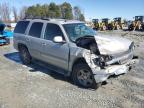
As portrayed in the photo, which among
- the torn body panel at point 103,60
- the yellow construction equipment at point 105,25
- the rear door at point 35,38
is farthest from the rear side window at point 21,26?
the yellow construction equipment at point 105,25

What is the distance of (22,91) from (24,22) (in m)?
3.85

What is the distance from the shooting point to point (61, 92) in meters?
6.59

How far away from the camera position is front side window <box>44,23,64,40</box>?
7641 mm

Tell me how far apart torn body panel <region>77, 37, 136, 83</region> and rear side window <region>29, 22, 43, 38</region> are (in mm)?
2060

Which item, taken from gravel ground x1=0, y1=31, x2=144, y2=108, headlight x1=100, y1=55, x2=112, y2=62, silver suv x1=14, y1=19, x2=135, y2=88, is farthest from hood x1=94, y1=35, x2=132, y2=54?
gravel ground x1=0, y1=31, x2=144, y2=108

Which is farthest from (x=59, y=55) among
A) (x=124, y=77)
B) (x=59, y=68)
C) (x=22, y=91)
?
(x=124, y=77)

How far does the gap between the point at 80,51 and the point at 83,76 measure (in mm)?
713

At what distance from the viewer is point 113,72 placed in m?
6.52

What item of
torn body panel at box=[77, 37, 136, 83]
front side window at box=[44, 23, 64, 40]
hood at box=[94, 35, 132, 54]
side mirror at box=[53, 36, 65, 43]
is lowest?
torn body panel at box=[77, 37, 136, 83]

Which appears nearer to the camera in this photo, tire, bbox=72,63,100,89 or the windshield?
tire, bbox=72,63,100,89

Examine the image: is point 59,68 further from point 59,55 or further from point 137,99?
point 137,99

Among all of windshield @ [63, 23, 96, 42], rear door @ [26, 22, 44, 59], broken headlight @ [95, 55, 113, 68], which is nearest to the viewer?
broken headlight @ [95, 55, 113, 68]

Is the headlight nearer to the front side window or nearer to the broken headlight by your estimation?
the broken headlight

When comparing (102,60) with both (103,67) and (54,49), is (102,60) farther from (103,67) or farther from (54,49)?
(54,49)
